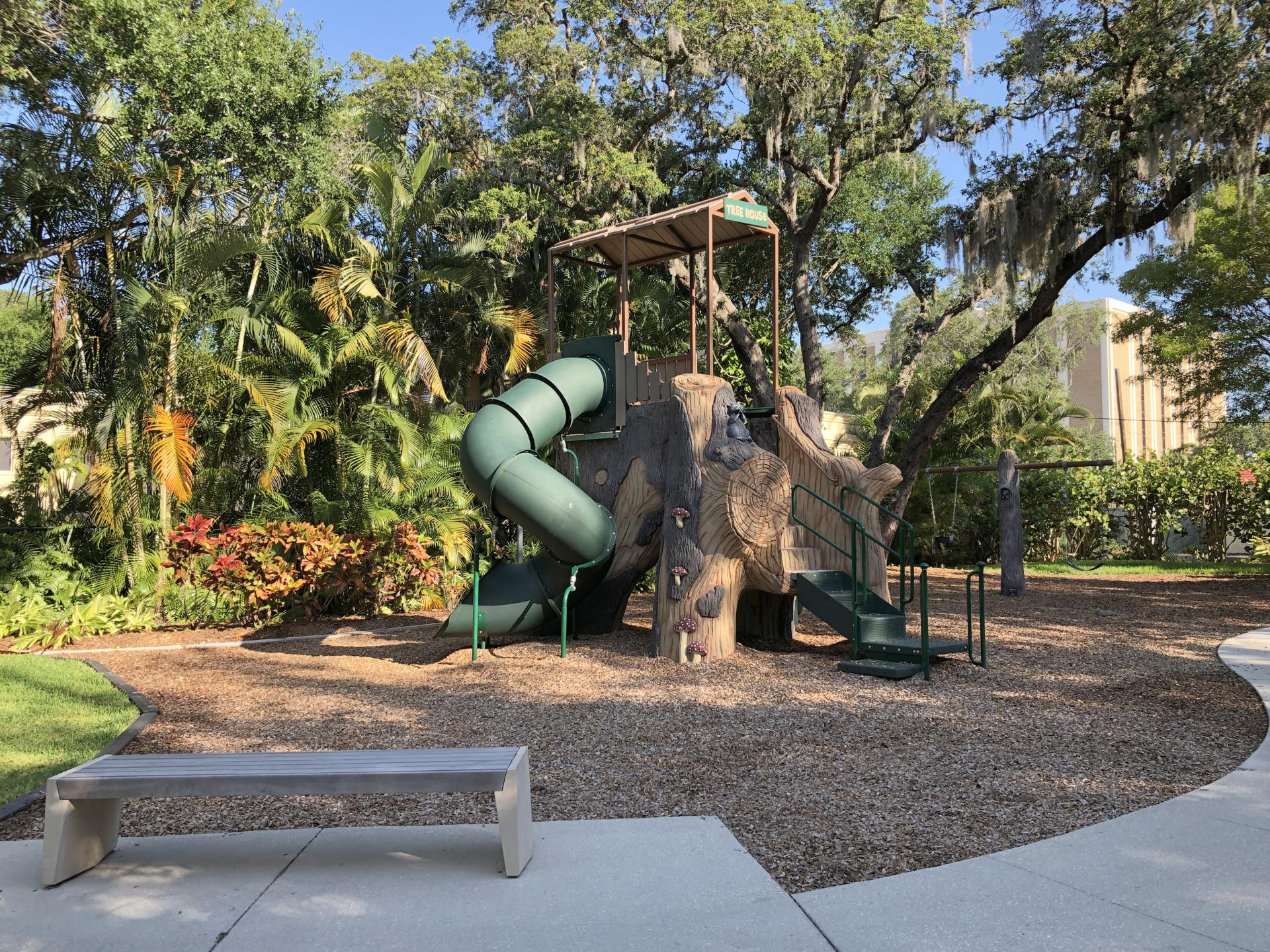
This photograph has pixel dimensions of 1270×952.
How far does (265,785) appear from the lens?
11.0 ft

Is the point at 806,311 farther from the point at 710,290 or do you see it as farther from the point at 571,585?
the point at 571,585

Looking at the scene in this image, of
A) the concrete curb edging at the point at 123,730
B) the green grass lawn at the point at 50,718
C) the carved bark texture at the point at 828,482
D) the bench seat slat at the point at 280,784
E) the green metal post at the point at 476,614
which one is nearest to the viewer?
the bench seat slat at the point at 280,784

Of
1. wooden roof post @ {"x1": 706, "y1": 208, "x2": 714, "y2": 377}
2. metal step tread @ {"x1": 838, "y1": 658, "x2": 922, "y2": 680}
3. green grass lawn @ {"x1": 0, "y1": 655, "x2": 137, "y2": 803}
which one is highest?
wooden roof post @ {"x1": 706, "y1": 208, "x2": 714, "y2": 377}

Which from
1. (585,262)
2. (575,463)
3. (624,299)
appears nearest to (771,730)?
(575,463)

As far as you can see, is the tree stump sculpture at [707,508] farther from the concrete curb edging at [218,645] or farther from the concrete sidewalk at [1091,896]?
the concrete sidewalk at [1091,896]

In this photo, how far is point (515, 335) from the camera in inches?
577

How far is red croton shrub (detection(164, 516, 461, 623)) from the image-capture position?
422 inches

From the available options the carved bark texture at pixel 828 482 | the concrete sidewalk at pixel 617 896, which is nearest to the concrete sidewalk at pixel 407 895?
the concrete sidewalk at pixel 617 896

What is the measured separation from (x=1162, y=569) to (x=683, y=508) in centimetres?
1509

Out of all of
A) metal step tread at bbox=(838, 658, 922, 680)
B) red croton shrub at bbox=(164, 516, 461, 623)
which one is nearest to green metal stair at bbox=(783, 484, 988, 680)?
metal step tread at bbox=(838, 658, 922, 680)

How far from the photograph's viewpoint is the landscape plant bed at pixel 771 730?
423cm

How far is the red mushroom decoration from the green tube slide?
3.92 ft

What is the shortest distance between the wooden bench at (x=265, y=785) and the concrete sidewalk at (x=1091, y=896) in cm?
112

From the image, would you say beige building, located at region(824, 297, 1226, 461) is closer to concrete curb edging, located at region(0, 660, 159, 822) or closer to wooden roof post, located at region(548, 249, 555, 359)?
wooden roof post, located at region(548, 249, 555, 359)
